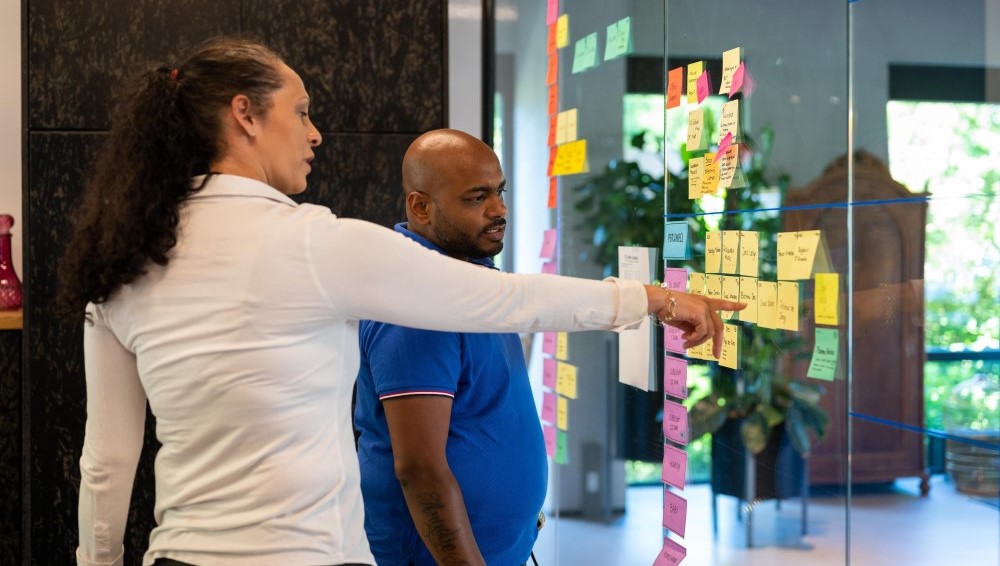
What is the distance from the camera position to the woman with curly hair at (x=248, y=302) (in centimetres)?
120

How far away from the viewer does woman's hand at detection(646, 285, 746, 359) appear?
1.31 metres

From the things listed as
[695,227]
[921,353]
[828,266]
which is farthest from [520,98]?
[921,353]

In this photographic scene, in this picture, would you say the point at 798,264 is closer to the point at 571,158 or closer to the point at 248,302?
the point at 248,302

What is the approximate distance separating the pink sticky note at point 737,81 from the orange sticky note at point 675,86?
9.3 inches

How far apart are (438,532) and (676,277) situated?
2.87 feet

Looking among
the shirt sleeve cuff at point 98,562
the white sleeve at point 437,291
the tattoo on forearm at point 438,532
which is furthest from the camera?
the tattoo on forearm at point 438,532

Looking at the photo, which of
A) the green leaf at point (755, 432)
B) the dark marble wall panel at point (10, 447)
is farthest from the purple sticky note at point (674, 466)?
the dark marble wall panel at point (10, 447)

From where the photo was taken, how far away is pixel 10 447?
3008 millimetres

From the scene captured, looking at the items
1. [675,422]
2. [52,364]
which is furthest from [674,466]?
[52,364]

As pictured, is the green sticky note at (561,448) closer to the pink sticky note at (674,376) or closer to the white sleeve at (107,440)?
the pink sticky note at (674,376)

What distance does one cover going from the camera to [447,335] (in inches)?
63.9

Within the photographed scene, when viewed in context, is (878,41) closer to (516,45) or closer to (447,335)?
(447,335)

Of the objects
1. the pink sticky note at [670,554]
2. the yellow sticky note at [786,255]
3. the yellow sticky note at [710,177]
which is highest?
the yellow sticky note at [710,177]

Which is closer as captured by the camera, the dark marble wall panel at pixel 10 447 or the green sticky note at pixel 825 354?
the green sticky note at pixel 825 354
